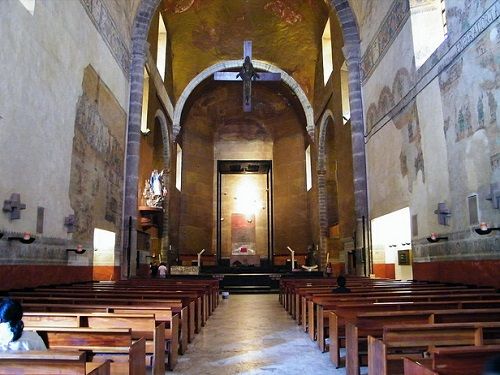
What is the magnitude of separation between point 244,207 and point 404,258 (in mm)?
15666

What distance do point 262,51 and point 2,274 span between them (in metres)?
18.5

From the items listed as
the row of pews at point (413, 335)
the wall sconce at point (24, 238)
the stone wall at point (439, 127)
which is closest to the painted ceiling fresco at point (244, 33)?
the stone wall at point (439, 127)

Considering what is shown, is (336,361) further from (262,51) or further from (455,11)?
(262,51)

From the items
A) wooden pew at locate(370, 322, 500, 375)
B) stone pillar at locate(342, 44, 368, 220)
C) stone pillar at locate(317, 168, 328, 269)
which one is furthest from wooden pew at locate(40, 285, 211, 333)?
stone pillar at locate(317, 168, 328, 269)

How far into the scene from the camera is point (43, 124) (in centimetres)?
800

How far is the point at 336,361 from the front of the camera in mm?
4539

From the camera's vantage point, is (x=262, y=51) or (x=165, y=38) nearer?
(x=165, y=38)

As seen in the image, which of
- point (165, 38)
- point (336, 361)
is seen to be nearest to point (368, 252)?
point (336, 361)

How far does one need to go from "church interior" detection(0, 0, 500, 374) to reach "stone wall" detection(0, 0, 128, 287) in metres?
0.04

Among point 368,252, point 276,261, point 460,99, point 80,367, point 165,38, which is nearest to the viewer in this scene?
point 80,367

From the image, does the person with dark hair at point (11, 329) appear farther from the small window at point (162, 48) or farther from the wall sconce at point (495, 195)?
the small window at point (162, 48)

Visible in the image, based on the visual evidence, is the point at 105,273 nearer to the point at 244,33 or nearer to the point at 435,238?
the point at 435,238

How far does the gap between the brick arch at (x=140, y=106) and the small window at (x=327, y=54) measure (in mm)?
4848

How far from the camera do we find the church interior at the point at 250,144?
7.31 m
